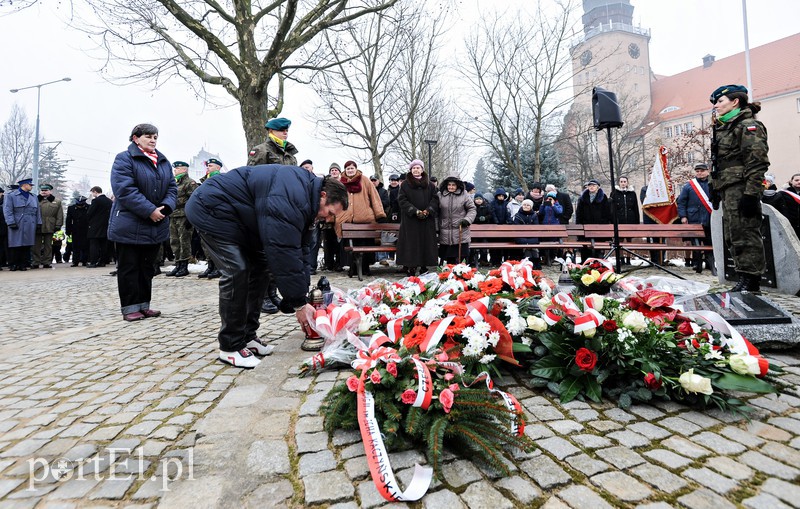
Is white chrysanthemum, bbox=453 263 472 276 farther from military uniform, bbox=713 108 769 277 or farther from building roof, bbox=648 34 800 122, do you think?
building roof, bbox=648 34 800 122

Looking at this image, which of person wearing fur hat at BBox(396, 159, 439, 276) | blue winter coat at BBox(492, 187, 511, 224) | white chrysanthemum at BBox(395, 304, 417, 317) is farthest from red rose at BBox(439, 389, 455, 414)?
blue winter coat at BBox(492, 187, 511, 224)

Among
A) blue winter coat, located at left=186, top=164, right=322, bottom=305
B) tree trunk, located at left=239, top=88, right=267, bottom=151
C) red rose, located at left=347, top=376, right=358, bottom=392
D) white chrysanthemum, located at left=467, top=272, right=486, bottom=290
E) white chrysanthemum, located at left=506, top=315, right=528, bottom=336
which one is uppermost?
tree trunk, located at left=239, top=88, right=267, bottom=151

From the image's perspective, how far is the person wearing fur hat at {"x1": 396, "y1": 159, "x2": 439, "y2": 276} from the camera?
322 inches

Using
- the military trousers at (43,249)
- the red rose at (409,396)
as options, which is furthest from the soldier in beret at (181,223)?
the red rose at (409,396)

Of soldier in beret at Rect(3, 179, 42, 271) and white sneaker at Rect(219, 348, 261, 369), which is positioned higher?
soldier in beret at Rect(3, 179, 42, 271)

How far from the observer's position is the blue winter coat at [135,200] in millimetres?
4957

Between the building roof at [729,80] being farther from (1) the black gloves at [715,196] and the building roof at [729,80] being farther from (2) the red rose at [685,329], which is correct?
(2) the red rose at [685,329]

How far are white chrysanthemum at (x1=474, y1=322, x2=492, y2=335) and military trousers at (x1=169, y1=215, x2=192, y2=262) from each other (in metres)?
8.06

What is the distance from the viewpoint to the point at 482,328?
2820mm

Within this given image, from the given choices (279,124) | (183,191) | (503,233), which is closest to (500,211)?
(503,233)

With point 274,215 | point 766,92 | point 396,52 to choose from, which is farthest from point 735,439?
point 766,92

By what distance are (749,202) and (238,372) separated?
5828 millimetres

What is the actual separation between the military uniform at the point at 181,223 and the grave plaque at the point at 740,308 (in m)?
8.63
